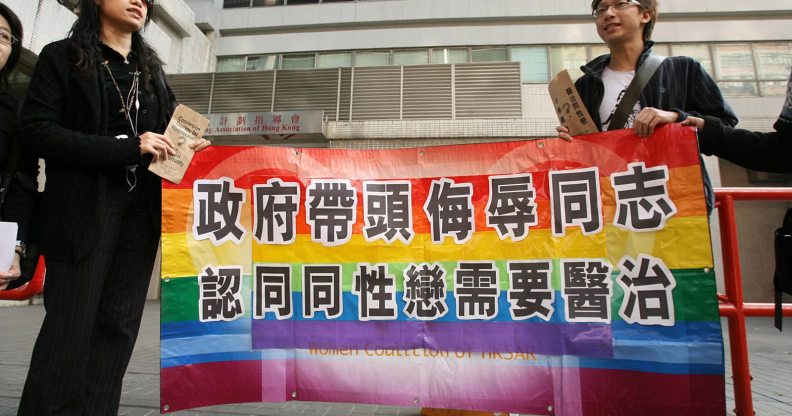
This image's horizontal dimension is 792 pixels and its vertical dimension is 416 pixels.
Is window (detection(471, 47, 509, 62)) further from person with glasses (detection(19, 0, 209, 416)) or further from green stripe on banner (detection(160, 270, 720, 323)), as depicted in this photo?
person with glasses (detection(19, 0, 209, 416))

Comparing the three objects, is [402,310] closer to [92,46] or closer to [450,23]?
[92,46]

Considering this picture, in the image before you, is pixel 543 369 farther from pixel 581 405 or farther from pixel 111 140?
pixel 111 140

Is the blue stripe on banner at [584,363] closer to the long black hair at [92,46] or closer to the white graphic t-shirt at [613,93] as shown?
the white graphic t-shirt at [613,93]

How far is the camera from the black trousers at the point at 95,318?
138 centimetres

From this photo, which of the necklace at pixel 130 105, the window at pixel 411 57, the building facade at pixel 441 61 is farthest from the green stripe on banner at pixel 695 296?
the window at pixel 411 57

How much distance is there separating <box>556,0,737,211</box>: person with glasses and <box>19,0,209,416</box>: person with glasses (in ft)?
5.99

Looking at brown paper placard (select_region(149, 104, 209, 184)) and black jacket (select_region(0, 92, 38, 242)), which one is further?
brown paper placard (select_region(149, 104, 209, 184))

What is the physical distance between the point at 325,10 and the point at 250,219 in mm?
13552

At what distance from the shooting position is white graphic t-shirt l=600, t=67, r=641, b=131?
198 centimetres

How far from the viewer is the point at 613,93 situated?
2.01m

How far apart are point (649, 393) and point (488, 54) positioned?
12.3m

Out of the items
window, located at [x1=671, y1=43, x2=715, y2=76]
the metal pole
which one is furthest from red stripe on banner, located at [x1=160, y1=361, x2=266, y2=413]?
window, located at [x1=671, y1=43, x2=715, y2=76]

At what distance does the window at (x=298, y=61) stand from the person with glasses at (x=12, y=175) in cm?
1272

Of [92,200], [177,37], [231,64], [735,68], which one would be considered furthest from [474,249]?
[231,64]
